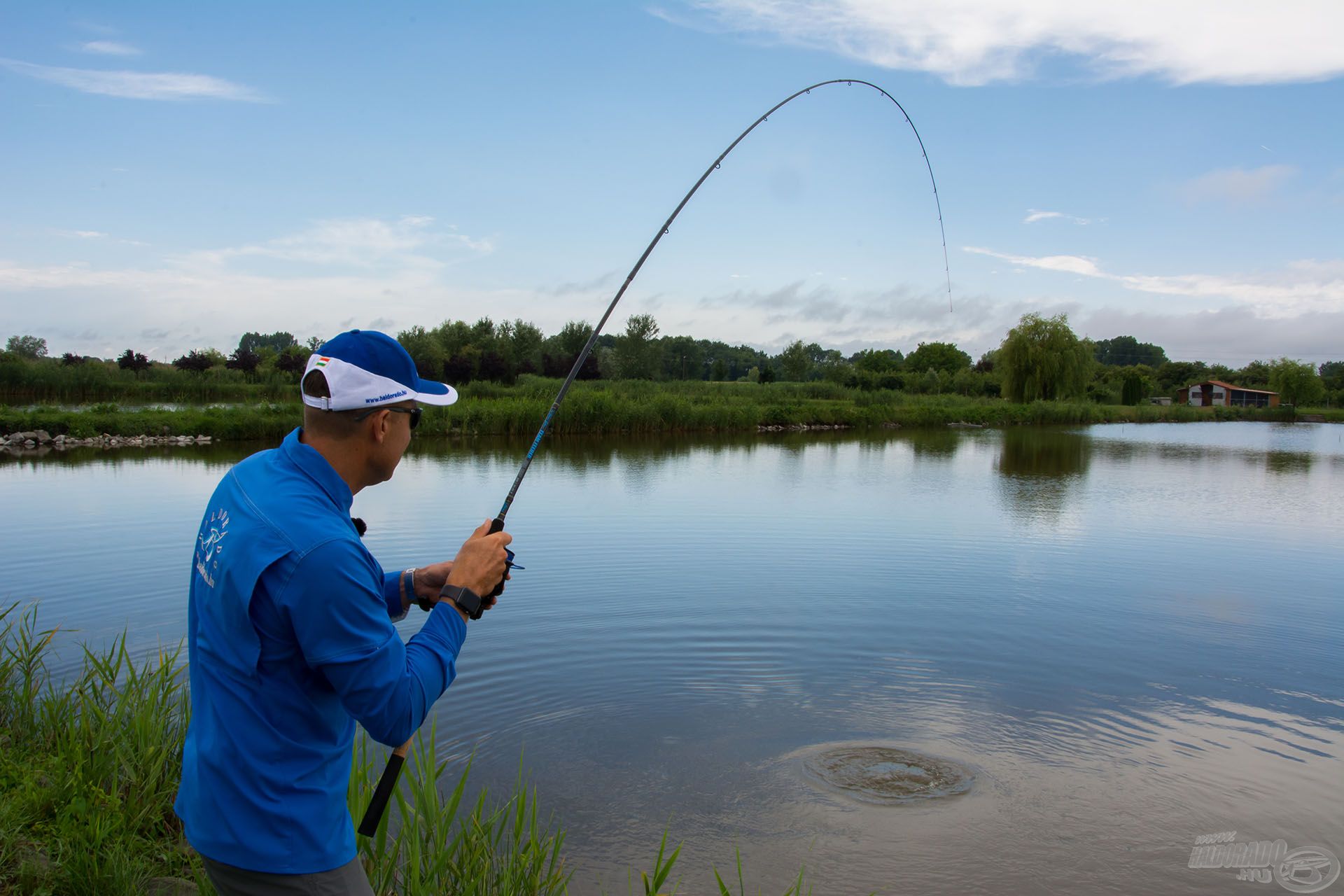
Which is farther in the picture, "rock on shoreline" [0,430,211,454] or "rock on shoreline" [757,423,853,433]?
"rock on shoreline" [757,423,853,433]

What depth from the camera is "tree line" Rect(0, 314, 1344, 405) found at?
3838 cm

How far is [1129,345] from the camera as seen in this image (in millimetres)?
145250

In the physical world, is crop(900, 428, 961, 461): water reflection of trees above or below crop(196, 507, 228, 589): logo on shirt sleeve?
below

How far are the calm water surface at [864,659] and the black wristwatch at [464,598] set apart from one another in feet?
8.59

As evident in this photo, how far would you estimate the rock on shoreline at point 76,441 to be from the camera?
22.0 m

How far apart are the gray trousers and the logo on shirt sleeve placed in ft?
1.89

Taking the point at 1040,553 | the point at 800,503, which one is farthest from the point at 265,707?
the point at 800,503

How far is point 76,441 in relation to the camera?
23000 millimetres

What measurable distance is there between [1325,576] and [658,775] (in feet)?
28.6

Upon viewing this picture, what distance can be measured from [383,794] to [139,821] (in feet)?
6.51

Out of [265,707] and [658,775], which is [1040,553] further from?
[265,707]

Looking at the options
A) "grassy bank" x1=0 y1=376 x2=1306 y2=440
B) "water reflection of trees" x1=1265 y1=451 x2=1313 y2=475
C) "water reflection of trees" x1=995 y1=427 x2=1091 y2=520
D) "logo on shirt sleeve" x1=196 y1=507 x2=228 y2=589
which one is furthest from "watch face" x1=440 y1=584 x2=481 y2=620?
"water reflection of trees" x1=1265 y1=451 x2=1313 y2=475

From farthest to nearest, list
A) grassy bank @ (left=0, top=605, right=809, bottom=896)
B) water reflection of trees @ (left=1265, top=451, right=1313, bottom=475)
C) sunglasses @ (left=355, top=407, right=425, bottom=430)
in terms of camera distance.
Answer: water reflection of trees @ (left=1265, top=451, right=1313, bottom=475)
grassy bank @ (left=0, top=605, right=809, bottom=896)
sunglasses @ (left=355, top=407, right=425, bottom=430)

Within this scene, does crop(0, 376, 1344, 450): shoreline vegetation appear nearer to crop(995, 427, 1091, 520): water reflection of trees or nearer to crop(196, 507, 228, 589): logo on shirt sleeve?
crop(995, 427, 1091, 520): water reflection of trees
